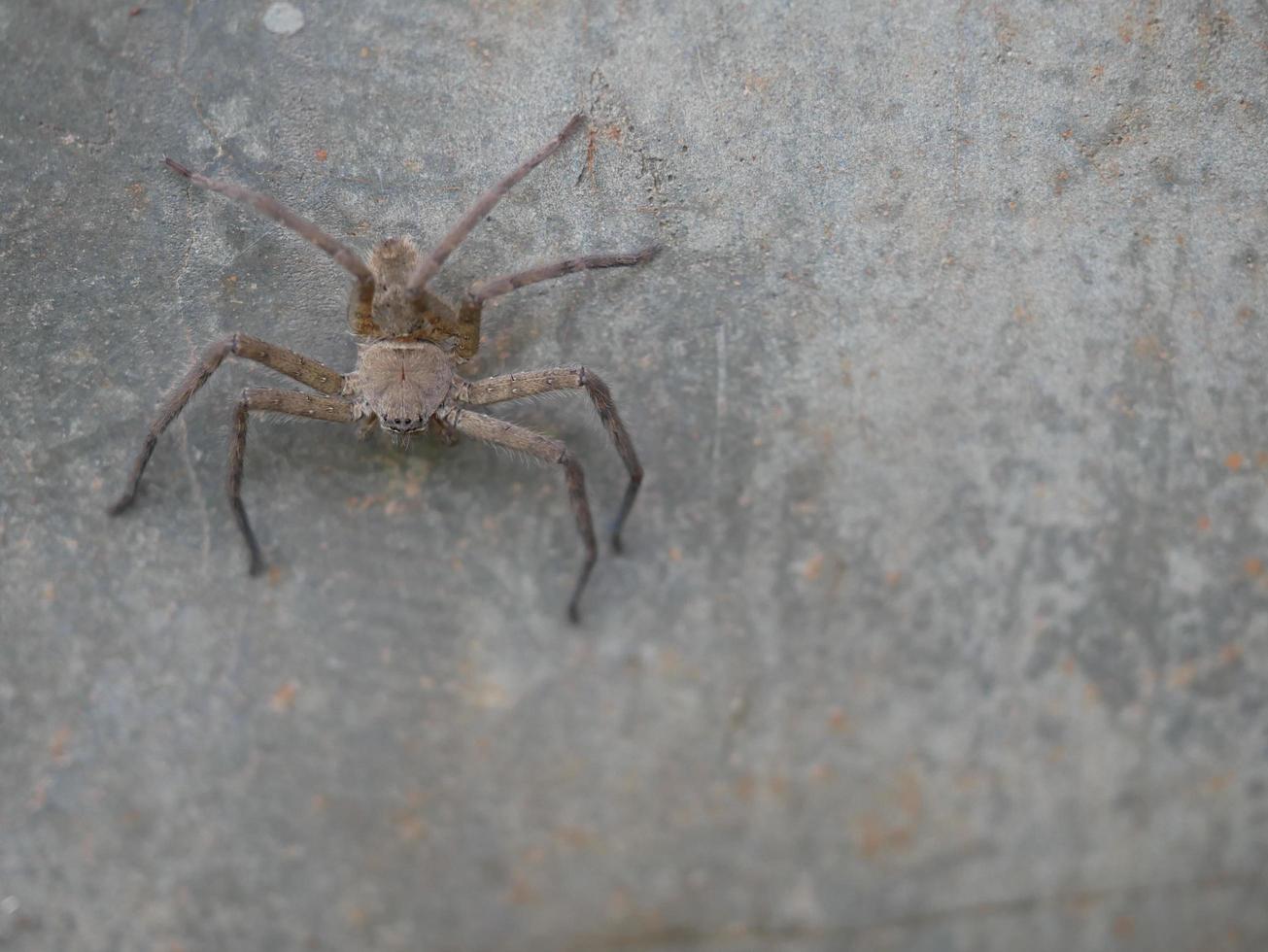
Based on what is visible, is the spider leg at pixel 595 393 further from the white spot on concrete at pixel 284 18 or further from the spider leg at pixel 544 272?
the white spot on concrete at pixel 284 18

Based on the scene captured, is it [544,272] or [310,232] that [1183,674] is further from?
[310,232]

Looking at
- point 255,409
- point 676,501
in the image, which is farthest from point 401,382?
point 676,501

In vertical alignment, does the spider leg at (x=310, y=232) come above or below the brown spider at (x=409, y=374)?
above

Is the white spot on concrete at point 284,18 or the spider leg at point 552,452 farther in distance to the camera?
the white spot on concrete at point 284,18

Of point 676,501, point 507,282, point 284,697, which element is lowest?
point 284,697

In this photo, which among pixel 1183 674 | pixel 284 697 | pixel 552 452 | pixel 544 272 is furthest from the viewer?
pixel 544 272

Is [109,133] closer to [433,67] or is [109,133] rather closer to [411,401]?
[433,67]

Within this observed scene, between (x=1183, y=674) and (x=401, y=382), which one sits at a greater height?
(x=401, y=382)

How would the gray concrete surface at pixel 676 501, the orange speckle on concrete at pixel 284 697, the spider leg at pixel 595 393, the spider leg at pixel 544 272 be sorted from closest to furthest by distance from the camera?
the gray concrete surface at pixel 676 501
the orange speckle on concrete at pixel 284 697
the spider leg at pixel 595 393
the spider leg at pixel 544 272

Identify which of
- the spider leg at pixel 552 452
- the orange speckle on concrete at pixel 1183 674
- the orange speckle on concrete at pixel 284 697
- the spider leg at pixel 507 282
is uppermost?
the spider leg at pixel 507 282

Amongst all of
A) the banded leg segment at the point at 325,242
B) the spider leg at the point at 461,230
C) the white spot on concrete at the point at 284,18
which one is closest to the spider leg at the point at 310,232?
the banded leg segment at the point at 325,242
